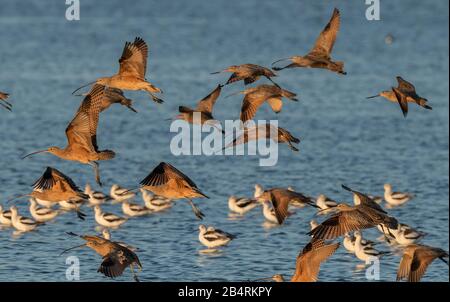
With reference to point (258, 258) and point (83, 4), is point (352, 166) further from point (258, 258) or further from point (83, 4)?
point (83, 4)

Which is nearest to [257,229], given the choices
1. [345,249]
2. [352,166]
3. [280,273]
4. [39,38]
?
[345,249]

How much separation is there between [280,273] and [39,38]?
28543 mm

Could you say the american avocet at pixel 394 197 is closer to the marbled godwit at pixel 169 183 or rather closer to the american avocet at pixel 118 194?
the american avocet at pixel 118 194

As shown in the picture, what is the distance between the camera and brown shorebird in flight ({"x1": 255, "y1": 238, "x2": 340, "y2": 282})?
45.8 feet

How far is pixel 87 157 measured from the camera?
49.2 feet

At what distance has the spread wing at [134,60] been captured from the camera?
15195 mm

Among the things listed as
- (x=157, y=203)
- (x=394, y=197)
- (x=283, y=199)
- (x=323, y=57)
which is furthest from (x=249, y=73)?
(x=394, y=197)

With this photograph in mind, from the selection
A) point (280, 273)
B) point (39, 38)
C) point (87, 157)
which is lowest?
point (280, 273)

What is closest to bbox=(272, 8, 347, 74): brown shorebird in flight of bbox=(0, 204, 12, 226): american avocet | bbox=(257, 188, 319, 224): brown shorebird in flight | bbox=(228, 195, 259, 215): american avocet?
bbox=(257, 188, 319, 224): brown shorebird in flight

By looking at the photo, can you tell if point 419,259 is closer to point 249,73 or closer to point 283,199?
point 283,199

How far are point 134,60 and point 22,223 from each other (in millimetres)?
4877

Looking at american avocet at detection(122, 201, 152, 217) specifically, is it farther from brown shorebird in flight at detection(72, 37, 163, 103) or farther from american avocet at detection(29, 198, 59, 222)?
brown shorebird in flight at detection(72, 37, 163, 103)

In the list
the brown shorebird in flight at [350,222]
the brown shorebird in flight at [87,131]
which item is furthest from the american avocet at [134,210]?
the brown shorebird in flight at [350,222]

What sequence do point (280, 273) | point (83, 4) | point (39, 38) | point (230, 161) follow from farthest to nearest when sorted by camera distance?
point (83, 4) → point (39, 38) → point (230, 161) → point (280, 273)
